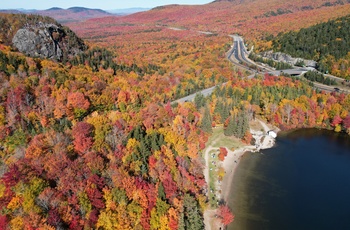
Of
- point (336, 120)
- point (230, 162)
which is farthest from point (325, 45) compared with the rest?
point (230, 162)

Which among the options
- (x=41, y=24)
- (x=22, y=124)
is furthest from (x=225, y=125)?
(x=41, y=24)

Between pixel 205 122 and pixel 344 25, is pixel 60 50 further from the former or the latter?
pixel 344 25

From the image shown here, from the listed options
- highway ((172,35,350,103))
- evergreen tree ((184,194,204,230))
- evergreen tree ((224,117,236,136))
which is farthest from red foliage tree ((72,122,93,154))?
highway ((172,35,350,103))

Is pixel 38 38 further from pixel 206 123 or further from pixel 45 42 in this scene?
pixel 206 123

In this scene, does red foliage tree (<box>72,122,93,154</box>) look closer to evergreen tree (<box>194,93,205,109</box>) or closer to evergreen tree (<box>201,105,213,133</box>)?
evergreen tree (<box>201,105,213,133</box>)

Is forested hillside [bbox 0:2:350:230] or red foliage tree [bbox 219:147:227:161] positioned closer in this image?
forested hillside [bbox 0:2:350:230]

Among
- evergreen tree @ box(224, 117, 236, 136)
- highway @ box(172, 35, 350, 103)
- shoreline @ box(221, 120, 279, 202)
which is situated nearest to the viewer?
shoreline @ box(221, 120, 279, 202)

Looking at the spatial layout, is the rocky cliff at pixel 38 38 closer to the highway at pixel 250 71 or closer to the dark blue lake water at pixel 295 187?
the highway at pixel 250 71
